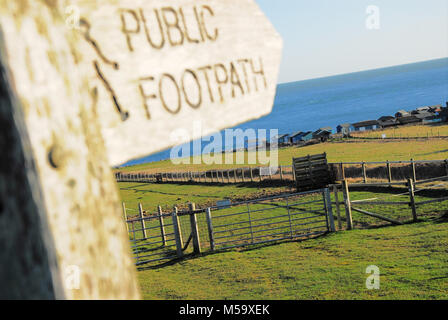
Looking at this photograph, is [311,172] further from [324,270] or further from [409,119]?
[409,119]

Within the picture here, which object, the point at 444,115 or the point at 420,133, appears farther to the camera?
the point at 444,115

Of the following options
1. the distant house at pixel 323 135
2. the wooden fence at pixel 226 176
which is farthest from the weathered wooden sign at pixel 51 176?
the distant house at pixel 323 135

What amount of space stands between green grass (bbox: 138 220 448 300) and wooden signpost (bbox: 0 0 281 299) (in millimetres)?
8247

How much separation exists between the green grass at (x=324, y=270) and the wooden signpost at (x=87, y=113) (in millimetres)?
8247

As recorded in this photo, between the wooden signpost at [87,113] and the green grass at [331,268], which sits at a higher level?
the wooden signpost at [87,113]

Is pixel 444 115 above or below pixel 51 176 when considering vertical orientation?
below

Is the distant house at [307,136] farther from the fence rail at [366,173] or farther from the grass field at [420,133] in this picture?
the fence rail at [366,173]

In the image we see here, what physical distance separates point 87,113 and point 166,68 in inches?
9.6

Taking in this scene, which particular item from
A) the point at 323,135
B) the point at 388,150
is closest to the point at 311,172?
the point at 388,150

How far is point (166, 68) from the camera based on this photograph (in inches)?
35.3

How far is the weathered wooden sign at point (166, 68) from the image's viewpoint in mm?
812

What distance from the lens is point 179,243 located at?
14586 mm

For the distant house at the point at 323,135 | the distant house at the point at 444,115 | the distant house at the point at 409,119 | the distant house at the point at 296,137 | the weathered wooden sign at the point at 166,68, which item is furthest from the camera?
the distant house at the point at 296,137
